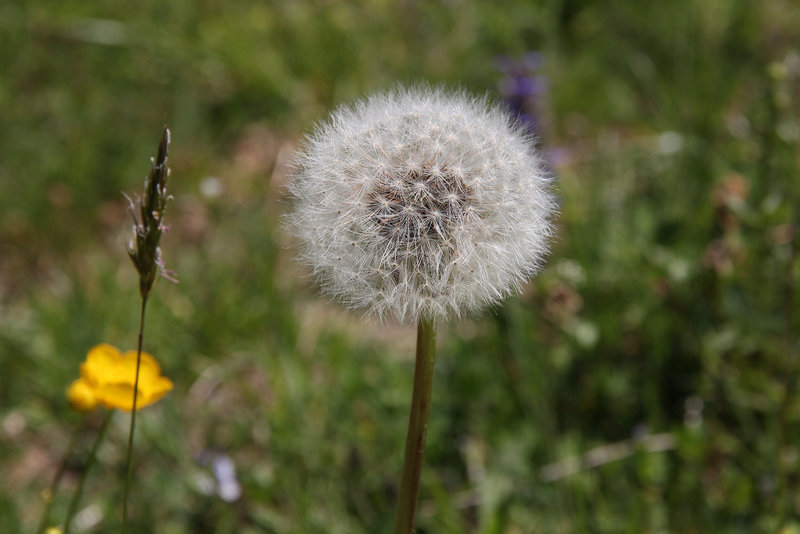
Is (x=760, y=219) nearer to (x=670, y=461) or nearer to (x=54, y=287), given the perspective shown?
(x=670, y=461)

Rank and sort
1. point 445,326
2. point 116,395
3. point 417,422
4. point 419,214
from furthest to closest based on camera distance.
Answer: point 445,326 → point 116,395 → point 419,214 → point 417,422

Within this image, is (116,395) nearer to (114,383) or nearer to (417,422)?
(114,383)

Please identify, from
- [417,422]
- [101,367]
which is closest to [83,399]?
[101,367]

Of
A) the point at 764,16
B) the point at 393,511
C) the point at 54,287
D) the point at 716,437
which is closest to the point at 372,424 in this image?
the point at 393,511

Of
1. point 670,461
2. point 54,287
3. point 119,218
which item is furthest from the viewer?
point 119,218

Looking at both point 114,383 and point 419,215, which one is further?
point 114,383

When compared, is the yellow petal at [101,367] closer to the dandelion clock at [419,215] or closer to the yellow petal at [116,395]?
the yellow petal at [116,395]

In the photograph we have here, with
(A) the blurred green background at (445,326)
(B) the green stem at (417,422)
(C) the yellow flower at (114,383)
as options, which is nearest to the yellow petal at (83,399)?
(C) the yellow flower at (114,383)
